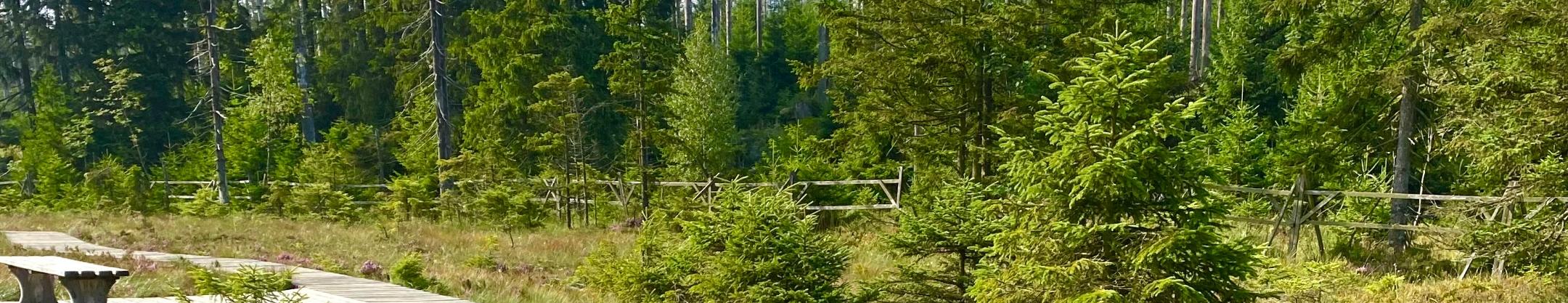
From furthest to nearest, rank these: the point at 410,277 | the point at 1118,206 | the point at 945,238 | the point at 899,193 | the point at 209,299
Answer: the point at 899,193 → the point at 410,277 → the point at 945,238 → the point at 209,299 → the point at 1118,206

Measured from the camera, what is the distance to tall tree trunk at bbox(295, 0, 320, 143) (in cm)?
4166

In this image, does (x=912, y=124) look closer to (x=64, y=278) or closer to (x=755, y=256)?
(x=755, y=256)

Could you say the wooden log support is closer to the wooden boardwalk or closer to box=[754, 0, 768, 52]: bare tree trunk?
the wooden boardwalk

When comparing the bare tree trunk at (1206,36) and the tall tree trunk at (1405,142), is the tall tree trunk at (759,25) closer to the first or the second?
the bare tree trunk at (1206,36)

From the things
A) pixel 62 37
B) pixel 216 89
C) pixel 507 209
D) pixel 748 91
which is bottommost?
pixel 507 209

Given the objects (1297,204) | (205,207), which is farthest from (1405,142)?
(205,207)

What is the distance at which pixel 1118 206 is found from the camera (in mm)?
8406

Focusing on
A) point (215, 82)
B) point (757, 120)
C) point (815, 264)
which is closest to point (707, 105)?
point (757, 120)

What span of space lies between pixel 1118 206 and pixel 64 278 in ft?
24.4

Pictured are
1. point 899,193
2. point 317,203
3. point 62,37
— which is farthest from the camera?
point 62,37

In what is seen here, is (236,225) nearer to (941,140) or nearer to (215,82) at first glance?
(215,82)

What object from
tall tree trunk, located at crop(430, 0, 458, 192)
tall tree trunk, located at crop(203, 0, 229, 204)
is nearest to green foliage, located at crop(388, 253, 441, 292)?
tall tree trunk, located at crop(430, 0, 458, 192)

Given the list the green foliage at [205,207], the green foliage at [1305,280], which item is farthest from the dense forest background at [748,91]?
the green foliage at [1305,280]

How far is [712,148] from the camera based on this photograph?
35000 millimetres
